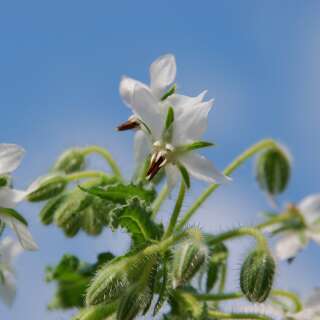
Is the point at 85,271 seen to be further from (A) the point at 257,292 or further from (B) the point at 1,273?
(A) the point at 257,292

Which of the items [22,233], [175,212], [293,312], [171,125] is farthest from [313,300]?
[22,233]

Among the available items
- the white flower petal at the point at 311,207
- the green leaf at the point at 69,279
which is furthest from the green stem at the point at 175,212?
the white flower petal at the point at 311,207

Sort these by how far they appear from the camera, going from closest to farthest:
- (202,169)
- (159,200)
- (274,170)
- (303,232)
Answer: (202,169) < (159,200) < (274,170) < (303,232)

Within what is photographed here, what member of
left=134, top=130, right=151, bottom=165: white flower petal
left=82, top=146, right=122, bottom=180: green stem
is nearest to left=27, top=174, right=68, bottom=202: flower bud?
left=82, top=146, right=122, bottom=180: green stem

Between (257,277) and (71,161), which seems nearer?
(257,277)

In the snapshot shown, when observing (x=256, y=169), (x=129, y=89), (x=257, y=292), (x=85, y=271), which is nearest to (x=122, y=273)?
(x=257, y=292)

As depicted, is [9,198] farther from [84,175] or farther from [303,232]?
[303,232]

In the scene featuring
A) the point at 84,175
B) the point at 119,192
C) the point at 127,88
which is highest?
the point at 127,88
